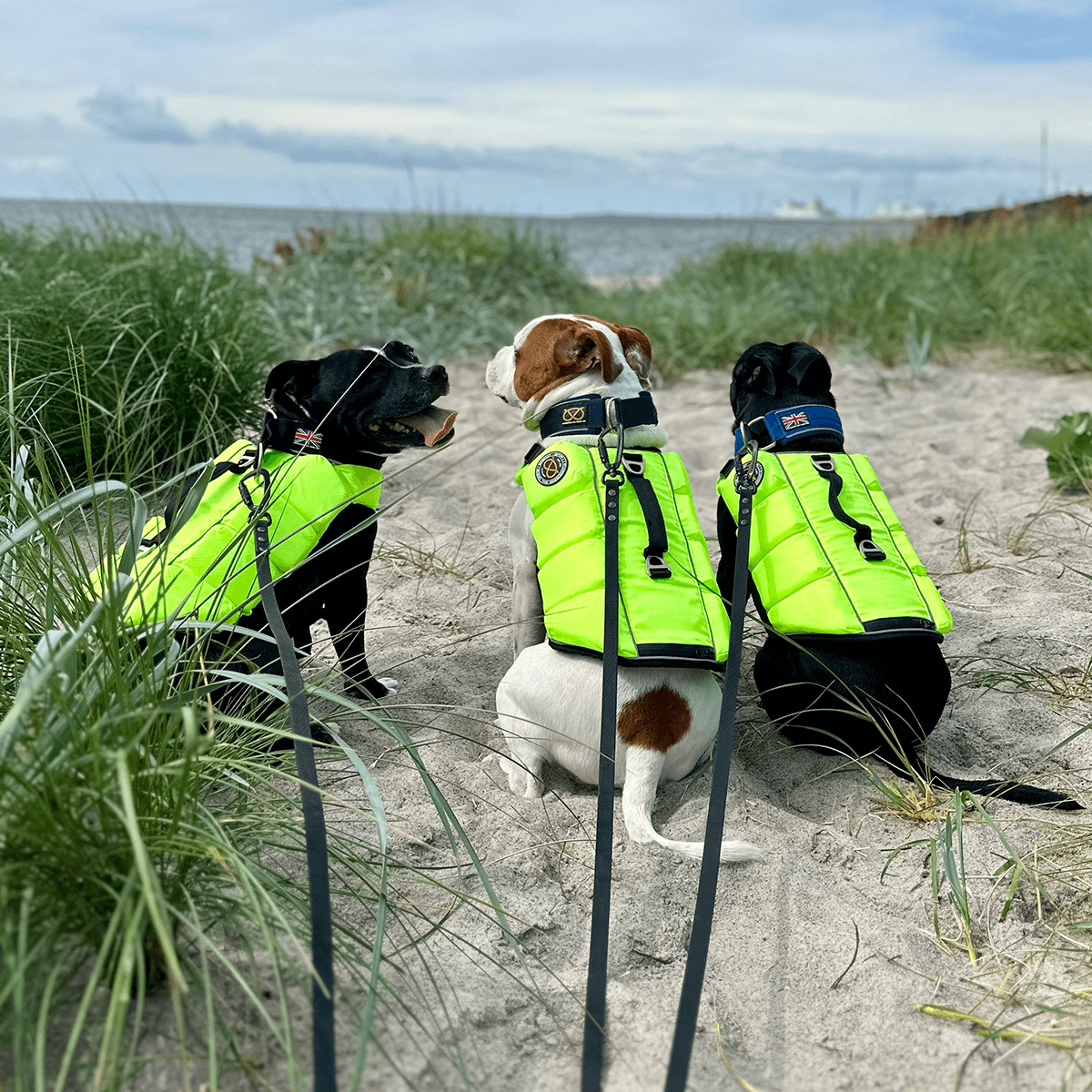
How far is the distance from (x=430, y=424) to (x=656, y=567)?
0.78 meters

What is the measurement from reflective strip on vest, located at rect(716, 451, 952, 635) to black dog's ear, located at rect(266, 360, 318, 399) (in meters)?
1.23

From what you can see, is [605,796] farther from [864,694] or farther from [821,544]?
[821,544]

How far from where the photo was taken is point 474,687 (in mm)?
2836

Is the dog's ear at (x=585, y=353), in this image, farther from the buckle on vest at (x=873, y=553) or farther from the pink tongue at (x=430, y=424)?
the buckle on vest at (x=873, y=553)

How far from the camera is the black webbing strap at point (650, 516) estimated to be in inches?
93.3

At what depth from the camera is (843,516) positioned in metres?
2.54

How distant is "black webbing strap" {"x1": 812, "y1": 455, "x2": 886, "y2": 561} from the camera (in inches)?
98.0

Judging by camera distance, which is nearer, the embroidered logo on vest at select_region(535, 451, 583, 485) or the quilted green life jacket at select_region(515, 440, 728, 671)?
the quilted green life jacket at select_region(515, 440, 728, 671)

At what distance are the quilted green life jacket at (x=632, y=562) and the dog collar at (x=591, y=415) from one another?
8 cm

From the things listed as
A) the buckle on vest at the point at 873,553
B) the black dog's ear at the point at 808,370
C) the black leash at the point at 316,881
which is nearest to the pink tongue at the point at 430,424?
the black leash at the point at 316,881

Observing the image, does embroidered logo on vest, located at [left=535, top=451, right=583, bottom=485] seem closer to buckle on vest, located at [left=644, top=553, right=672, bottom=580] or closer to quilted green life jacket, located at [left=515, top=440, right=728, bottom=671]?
quilted green life jacket, located at [left=515, top=440, right=728, bottom=671]

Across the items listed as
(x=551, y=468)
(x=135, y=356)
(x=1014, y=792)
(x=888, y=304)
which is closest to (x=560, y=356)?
(x=551, y=468)

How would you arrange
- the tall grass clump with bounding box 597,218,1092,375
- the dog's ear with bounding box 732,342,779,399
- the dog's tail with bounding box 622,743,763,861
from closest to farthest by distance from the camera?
the dog's tail with bounding box 622,743,763,861, the dog's ear with bounding box 732,342,779,399, the tall grass clump with bounding box 597,218,1092,375

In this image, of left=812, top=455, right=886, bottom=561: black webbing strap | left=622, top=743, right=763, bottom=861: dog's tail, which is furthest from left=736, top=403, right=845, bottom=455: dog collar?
left=622, top=743, right=763, bottom=861: dog's tail
